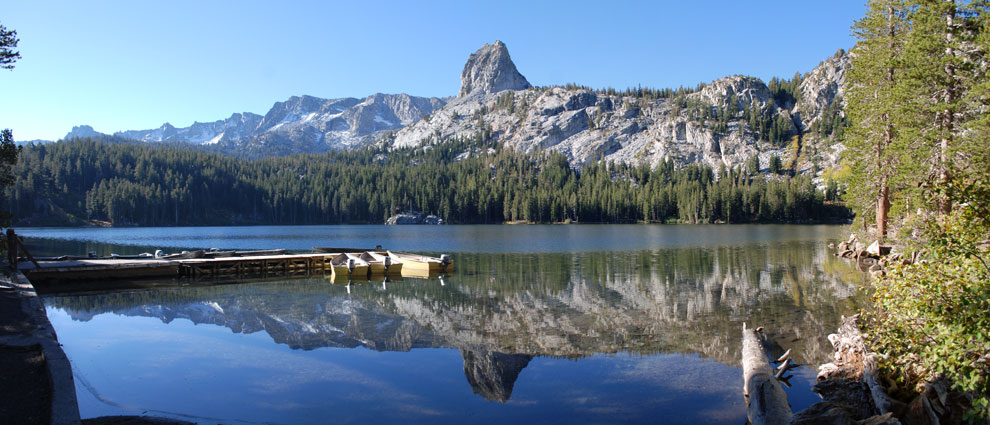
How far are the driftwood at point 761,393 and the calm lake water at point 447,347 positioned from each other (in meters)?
0.39

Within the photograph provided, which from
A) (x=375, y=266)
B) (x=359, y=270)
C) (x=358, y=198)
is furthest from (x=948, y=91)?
(x=358, y=198)

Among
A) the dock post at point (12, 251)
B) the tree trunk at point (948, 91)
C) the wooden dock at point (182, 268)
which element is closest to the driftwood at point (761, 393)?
the tree trunk at point (948, 91)

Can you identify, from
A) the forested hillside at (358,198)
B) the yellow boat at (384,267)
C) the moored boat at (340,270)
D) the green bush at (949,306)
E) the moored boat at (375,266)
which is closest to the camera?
the green bush at (949,306)

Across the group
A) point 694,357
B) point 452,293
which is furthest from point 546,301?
point 694,357

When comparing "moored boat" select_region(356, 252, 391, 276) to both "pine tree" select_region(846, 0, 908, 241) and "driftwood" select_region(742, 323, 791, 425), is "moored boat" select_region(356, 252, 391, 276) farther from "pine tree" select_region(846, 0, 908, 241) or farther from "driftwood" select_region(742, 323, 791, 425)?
"pine tree" select_region(846, 0, 908, 241)

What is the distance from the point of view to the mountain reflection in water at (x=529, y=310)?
15.4 meters

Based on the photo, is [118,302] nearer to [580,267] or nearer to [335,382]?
[335,382]

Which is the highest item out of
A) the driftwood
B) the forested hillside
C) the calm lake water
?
the forested hillside

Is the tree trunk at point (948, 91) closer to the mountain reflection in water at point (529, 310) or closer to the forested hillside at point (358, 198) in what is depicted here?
the mountain reflection in water at point (529, 310)

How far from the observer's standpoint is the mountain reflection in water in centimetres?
1543

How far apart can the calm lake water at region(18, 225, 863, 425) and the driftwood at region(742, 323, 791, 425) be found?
1.28 ft

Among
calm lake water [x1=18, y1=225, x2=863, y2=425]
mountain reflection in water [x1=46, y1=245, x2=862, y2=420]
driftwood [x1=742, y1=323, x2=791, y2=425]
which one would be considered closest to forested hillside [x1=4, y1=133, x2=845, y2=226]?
mountain reflection in water [x1=46, y1=245, x2=862, y2=420]

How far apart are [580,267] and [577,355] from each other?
75.9 ft

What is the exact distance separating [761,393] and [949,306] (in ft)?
11.7
